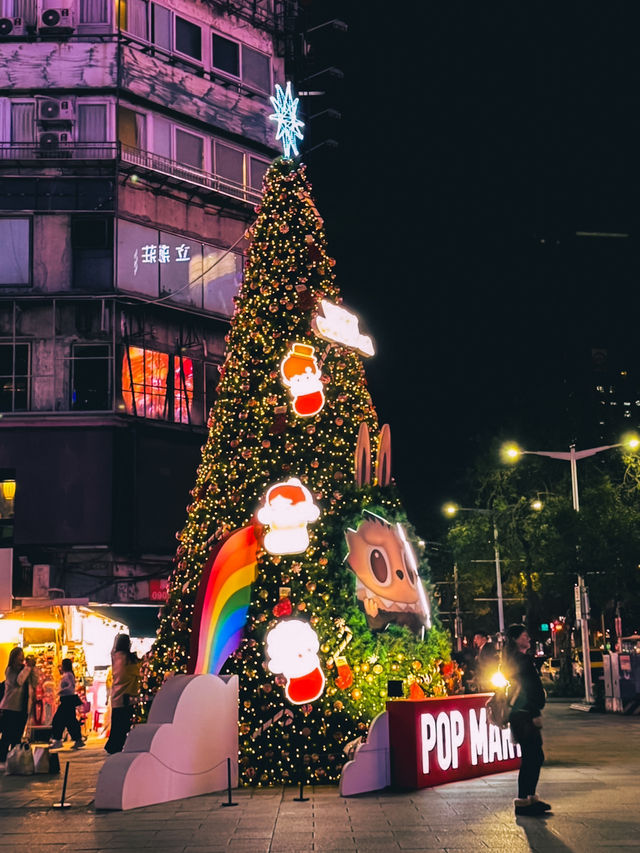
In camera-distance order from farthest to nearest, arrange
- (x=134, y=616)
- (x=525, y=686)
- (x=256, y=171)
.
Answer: (x=256, y=171) < (x=134, y=616) < (x=525, y=686)

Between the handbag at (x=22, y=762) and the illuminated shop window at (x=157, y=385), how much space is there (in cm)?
1852

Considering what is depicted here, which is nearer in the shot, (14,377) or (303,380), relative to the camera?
(303,380)

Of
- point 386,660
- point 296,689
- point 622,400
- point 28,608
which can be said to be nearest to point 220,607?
point 296,689

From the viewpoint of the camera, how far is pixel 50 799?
13.6 m

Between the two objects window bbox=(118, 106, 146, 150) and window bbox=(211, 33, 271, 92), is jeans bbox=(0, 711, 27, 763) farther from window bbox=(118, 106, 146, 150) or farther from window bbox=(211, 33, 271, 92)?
window bbox=(211, 33, 271, 92)

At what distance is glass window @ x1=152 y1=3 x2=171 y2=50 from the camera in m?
37.7

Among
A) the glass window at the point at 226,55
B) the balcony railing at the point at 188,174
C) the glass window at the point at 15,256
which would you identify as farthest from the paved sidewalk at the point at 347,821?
the glass window at the point at 226,55

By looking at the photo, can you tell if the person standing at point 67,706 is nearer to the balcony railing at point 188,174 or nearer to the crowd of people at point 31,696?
the crowd of people at point 31,696

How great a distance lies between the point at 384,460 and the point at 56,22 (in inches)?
1012

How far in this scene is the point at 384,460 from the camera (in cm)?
1623

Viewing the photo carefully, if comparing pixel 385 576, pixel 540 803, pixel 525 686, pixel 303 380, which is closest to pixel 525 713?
pixel 525 686

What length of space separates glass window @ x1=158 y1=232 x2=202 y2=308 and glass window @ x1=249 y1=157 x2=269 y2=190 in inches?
141

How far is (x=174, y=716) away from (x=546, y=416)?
109 feet

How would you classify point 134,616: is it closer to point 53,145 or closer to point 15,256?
point 15,256
